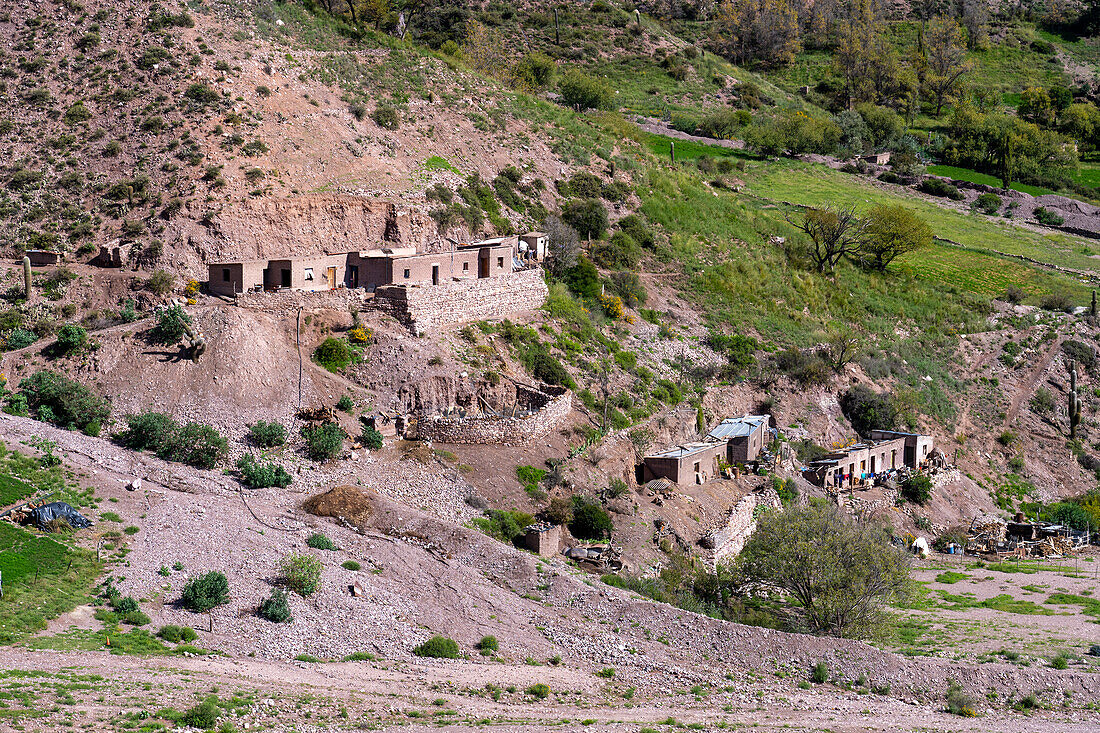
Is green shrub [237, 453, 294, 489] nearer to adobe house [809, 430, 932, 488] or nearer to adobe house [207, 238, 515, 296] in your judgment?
→ adobe house [207, 238, 515, 296]

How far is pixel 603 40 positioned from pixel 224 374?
7502 centimetres

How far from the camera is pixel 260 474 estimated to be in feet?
121

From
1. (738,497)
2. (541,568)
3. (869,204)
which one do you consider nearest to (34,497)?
(541,568)

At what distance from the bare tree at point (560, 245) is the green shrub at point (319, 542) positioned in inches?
898

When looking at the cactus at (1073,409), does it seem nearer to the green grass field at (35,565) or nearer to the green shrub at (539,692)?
the green shrub at (539,692)

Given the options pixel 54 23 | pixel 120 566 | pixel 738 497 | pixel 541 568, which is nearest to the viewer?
pixel 120 566

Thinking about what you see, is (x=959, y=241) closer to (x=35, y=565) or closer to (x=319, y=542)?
(x=319, y=542)

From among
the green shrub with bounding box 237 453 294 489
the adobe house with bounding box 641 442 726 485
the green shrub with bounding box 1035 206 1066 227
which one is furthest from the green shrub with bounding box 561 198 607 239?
the green shrub with bounding box 1035 206 1066 227

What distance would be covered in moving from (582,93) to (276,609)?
57.6m

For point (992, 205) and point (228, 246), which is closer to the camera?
point (228, 246)

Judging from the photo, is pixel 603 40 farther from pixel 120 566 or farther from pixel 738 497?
pixel 120 566

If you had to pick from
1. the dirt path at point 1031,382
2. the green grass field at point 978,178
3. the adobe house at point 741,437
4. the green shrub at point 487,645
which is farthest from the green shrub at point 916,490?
the green grass field at point 978,178

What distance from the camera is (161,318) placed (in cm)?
4031

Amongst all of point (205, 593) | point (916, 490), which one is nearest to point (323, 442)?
point (205, 593)
